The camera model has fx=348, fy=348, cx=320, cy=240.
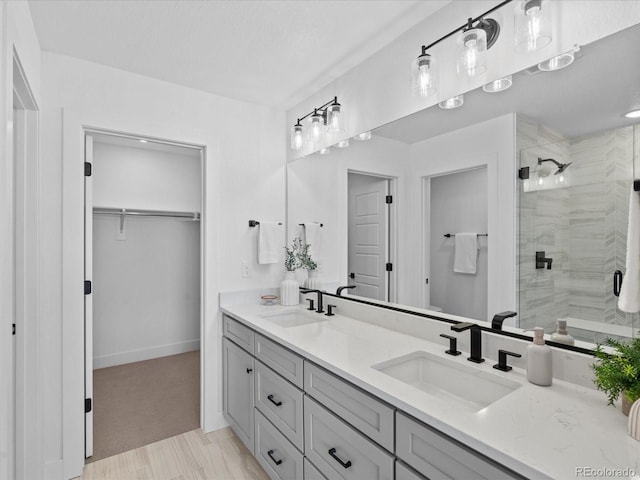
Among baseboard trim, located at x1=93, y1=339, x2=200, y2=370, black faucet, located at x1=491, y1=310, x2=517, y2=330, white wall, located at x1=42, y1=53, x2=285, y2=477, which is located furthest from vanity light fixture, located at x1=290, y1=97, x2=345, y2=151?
baseboard trim, located at x1=93, y1=339, x2=200, y2=370

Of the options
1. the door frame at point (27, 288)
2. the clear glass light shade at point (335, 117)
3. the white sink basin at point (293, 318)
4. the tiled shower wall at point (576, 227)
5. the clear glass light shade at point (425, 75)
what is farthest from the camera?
the white sink basin at point (293, 318)

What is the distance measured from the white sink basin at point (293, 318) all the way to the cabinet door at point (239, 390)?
29 centimetres

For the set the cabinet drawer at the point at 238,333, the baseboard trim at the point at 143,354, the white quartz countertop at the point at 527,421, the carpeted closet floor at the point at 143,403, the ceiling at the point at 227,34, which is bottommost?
the carpeted closet floor at the point at 143,403

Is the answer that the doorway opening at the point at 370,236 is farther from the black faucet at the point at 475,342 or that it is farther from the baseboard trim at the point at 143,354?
the baseboard trim at the point at 143,354

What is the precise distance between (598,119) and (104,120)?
8.07 ft

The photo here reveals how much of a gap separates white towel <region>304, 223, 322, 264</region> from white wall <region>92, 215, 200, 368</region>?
1959 mm

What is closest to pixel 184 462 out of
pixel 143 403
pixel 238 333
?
pixel 238 333

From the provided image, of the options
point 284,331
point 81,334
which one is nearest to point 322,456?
point 284,331

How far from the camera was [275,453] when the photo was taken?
5.97 ft

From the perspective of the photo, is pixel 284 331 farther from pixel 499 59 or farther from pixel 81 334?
pixel 499 59

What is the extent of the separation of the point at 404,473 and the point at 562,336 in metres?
0.74

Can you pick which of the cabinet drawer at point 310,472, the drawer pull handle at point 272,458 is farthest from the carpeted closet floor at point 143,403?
the cabinet drawer at point 310,472

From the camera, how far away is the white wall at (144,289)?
3.54 m

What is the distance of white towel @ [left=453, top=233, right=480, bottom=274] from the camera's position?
60.6 inches
